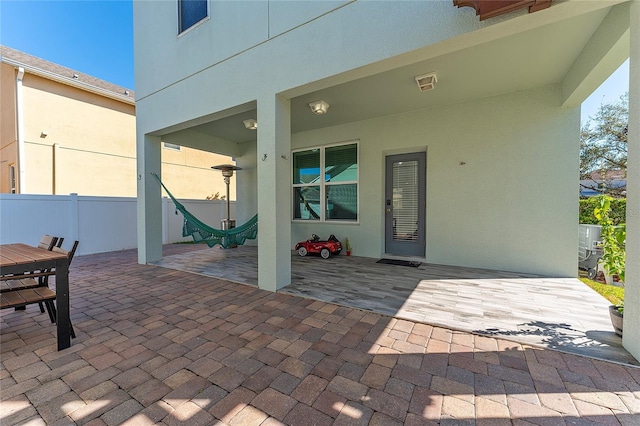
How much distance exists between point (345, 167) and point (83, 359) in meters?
4.57

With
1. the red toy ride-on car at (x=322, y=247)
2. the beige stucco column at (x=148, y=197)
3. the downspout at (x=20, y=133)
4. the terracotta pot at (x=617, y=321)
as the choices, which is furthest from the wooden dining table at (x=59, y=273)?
the downspout at (x=20, y=133)

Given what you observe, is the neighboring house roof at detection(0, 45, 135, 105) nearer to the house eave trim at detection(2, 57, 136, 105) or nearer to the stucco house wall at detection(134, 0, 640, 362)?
the house eave trim at detection(2, 57, 136, 105)

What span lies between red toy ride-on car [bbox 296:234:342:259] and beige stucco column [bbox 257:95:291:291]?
1820 millimetres

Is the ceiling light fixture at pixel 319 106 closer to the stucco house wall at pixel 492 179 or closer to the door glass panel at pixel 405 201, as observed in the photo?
the stucco house wall at pixel 492 179

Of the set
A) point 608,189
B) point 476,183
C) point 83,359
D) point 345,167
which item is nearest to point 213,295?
point 83,359

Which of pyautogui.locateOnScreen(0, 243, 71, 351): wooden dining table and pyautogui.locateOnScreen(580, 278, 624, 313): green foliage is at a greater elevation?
pyautogui.locateOnScreen(0, 243, 71, 351): wooden dining table

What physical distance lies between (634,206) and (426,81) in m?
2.38

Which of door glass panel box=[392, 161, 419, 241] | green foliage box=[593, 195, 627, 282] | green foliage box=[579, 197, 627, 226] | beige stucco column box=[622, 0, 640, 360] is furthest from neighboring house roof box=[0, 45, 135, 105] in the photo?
green foliage box=[579, 197, 627, 226]

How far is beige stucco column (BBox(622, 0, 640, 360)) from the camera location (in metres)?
1.65

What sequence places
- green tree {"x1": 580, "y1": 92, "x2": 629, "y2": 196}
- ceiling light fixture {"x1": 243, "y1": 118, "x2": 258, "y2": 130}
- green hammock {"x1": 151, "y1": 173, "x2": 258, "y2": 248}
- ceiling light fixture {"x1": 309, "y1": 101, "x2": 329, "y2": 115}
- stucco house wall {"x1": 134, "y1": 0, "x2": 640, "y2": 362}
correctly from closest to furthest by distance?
stucco house wall {"x1": 134, "y1": 0, "x2": 640, "y2": 362} < ceiling light fixture {"x1": 309, "y1": 101, "x2": 329, "y2": 115} < green hammock {"x1": 151, "y1": 173, "x2": 258, "y2": 248} < ceiling light fixture {"x1": 243, "y1": 118, "x2": 258, "y2": 130} < green tree {"x1": 580, "y1": 92, "x2": 629, "y2": 196}

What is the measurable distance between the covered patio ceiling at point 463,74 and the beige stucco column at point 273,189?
1.01 feet

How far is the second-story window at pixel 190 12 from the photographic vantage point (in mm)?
3890

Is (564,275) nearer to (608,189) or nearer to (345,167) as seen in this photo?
(345,167)

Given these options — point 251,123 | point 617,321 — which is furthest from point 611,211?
point 251,123
